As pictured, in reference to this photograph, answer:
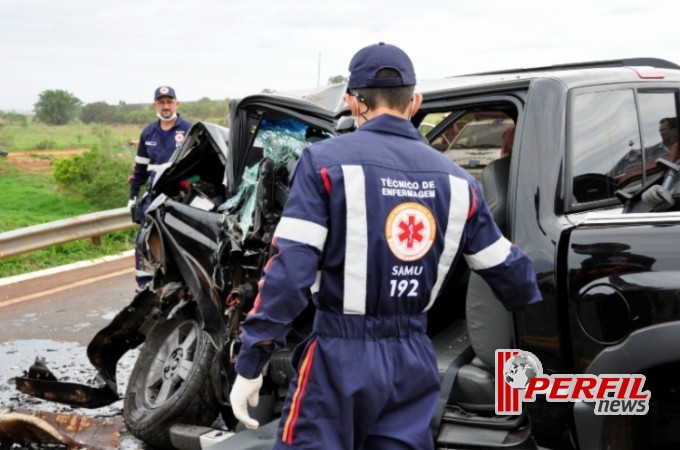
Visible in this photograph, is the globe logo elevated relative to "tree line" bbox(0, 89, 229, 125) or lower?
lower

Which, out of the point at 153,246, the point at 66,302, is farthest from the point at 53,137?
the point at 153,246

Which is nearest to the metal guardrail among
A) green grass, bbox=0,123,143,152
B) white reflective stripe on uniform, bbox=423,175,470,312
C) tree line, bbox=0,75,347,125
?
white reflective stripe on uniform, bbox=423,175,470,312

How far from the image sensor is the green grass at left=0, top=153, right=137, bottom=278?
9.75 meters

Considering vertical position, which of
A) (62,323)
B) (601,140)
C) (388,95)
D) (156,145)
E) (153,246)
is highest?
(388,95)

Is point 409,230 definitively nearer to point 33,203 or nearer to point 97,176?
point 97,176

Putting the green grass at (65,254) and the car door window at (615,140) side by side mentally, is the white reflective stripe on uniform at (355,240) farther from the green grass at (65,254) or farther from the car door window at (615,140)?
the green grass at (65,254)

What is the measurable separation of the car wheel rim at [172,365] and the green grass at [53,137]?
1865 cm

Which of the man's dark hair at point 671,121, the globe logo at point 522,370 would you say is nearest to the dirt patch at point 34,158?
the man's dark hair at point 671,121

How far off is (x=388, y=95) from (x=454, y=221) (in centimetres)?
44

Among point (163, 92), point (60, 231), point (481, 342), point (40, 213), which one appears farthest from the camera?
point (40, 213)

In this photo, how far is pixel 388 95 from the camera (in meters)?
2.70

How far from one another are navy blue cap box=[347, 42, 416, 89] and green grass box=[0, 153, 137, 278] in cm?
726

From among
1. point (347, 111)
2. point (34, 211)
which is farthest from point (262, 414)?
point (34, 211)

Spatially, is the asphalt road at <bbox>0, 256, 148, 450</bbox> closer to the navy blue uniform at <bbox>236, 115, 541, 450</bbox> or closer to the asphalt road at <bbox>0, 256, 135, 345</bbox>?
the asphalt road at <bbox>0, 256, 135, 345</bbox>
